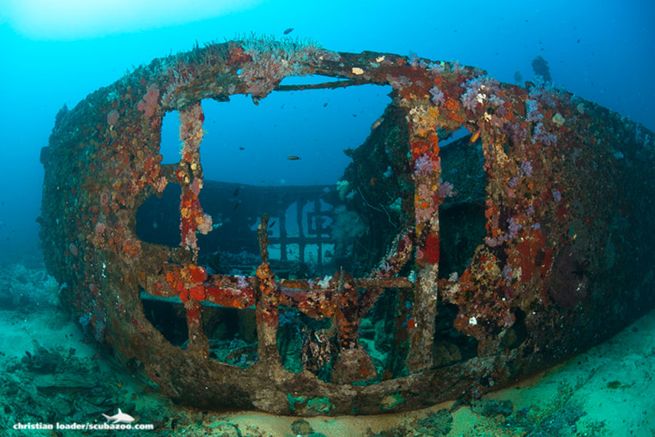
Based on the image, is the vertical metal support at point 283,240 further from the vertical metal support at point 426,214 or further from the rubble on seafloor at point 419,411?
the vertical metal support at point 426,214

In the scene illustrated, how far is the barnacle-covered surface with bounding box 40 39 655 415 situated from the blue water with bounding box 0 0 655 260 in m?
98.6

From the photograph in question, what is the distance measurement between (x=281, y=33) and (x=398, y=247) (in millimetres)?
125252

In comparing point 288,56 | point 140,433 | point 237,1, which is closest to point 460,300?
point 288,56

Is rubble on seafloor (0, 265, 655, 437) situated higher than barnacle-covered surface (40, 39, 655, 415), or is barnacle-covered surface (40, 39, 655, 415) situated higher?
barnacle-covered surface (40, 39, 655, 415)

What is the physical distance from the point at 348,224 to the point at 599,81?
323 feet

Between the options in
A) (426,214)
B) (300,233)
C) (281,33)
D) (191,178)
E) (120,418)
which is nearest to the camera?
(426,214)

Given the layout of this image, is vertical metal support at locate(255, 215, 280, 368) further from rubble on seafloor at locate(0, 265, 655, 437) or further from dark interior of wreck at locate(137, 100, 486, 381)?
rubble on seafloor at locate(0, 265, 655, 437)

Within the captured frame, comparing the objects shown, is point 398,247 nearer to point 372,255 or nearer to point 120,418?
point 120,418

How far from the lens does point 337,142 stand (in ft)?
460

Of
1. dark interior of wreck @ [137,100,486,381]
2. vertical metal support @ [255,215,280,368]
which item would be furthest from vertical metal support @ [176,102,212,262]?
vertical metal support @ [255,215,280,368]

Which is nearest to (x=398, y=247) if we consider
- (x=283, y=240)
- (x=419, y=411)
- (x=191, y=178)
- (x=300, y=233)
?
(x=419, y=411)

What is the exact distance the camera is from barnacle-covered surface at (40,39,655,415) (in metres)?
3.94

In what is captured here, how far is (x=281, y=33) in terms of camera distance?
115625 mm

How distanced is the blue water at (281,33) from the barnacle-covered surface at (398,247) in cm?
9857
